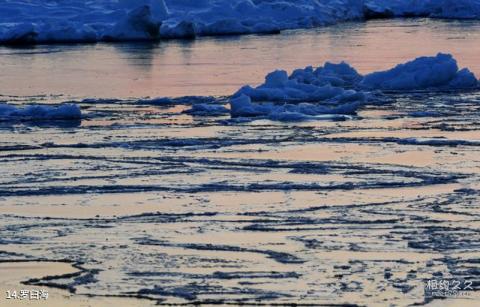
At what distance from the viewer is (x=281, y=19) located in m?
31.4

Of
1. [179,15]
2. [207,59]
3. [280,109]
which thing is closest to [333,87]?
[280,109]

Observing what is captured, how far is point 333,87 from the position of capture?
15.3m

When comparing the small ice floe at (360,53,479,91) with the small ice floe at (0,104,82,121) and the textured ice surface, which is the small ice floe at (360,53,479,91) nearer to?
the textured ice surface

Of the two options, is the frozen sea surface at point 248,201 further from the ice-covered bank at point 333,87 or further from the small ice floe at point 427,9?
the small ice floe at point 427,9

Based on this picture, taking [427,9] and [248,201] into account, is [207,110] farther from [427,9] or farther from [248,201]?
[427,9]

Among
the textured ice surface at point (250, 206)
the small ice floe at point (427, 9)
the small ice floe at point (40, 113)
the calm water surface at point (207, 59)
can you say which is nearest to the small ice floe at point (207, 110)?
the textured ice surface at point (250, 206)

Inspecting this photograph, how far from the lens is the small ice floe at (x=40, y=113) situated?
14.0 metres

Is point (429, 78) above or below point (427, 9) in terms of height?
below

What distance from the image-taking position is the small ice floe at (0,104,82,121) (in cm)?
1402

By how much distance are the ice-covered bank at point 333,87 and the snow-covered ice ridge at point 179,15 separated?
36.2ft

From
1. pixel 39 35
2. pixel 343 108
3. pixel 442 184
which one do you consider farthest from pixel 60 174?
pixel 39 35

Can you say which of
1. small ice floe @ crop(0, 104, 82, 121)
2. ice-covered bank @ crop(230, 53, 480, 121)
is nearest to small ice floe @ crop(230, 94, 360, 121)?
ice-covered bank @ crop(230, 53, 480, 121)

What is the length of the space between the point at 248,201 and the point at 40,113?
5587 mm

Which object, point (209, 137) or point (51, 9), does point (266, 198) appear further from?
point (51, 9)
